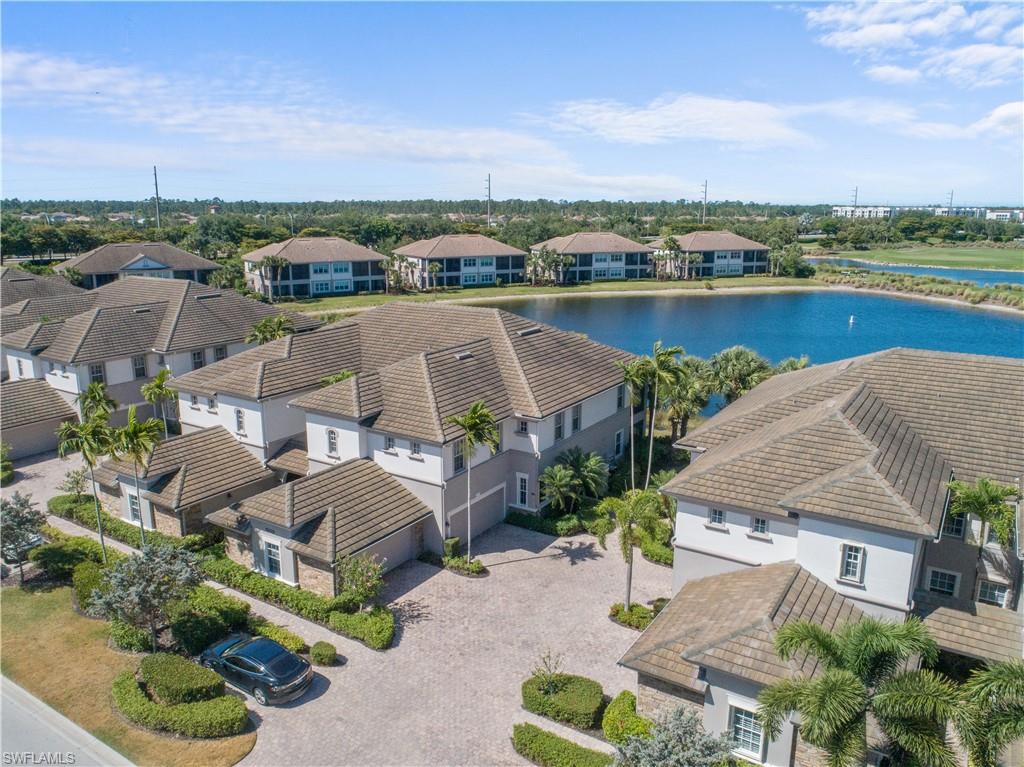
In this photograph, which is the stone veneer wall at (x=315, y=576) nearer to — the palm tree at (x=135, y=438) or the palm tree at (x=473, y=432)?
the palm tree at (x=473, y=432)

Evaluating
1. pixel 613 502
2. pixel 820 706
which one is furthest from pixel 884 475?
pixel 820 706

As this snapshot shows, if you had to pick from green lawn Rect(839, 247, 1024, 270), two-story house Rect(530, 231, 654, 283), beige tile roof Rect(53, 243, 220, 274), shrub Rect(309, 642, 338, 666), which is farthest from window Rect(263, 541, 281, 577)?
green lawn Rect(839, 247, 1024, 270)

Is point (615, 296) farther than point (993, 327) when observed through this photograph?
Yes

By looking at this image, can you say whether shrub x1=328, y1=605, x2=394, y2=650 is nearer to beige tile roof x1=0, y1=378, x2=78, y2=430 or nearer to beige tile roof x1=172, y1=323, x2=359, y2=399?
beige tile roof x1=172, y1=323, x2=359, y2=399

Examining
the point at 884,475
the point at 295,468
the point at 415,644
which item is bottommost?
the point at 415,644

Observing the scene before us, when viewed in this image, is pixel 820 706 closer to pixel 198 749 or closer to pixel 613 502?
pixel 613 502

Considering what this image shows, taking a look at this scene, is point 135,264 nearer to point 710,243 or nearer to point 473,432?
point 473,432
